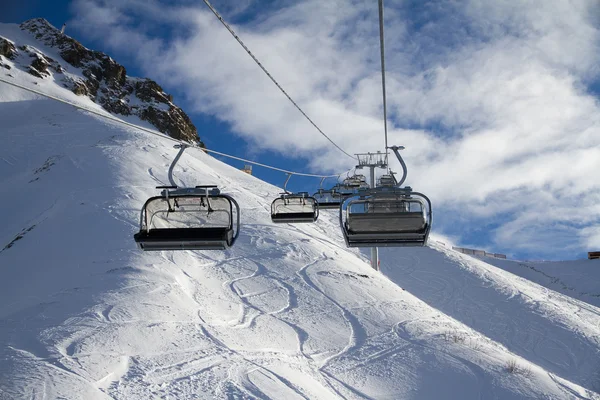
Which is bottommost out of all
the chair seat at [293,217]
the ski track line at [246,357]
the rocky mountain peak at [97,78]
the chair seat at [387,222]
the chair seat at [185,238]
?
the ski track line at [246,357]

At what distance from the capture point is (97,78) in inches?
3489

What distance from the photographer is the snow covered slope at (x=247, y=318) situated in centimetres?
913

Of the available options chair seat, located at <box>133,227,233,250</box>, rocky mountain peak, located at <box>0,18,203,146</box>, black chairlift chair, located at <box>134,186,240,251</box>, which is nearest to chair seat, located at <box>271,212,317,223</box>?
black chairlift chair, located at <box>134,186,240,251</box>

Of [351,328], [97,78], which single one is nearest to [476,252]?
[351,328]

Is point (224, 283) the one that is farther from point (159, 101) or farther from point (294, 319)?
point (159, 101)

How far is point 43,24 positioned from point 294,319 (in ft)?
345

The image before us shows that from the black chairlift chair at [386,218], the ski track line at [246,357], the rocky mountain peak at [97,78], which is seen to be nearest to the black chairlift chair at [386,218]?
the black chairlift chair at [386,218]

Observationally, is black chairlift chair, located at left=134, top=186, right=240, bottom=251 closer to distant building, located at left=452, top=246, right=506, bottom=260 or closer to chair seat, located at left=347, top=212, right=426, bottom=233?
chair seat, located at left=347, top=212, right=426, bottom=233

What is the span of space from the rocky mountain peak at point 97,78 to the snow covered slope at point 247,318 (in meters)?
60.8

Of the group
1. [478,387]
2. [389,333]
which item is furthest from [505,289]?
[478,387]

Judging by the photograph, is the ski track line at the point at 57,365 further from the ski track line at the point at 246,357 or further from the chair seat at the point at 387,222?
the chair seat at the point at 387,222

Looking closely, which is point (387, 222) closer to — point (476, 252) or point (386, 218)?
point (386, 218)

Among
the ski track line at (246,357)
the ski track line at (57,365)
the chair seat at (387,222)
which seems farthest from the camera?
the ski track line at (246,357)

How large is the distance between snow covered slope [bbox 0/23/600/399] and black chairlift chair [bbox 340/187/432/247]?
3.89 meters
